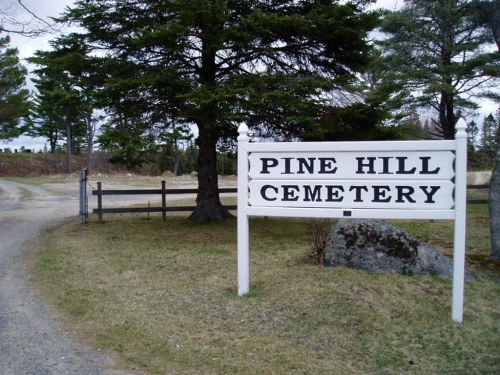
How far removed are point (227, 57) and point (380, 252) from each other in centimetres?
683

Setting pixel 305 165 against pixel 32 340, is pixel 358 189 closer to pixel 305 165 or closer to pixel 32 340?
pixel 305 165

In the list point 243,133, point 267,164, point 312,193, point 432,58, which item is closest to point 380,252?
point 312,193

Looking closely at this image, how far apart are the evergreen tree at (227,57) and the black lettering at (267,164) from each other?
3.50 meters

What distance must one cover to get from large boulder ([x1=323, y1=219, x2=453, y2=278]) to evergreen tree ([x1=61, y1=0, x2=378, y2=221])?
3.34 m

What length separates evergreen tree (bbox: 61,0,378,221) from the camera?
9547 mm

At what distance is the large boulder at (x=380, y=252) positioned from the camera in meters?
6.72

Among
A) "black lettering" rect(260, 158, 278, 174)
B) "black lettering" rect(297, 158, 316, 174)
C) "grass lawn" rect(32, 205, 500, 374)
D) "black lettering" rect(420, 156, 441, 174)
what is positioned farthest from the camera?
"black lettering" rect(260, 158, 278, 174)

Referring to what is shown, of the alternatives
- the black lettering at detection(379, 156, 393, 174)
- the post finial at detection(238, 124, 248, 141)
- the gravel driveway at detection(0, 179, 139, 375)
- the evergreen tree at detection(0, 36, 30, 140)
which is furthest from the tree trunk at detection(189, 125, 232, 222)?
the evergreen tree at detection(0, 36, 30, 140)

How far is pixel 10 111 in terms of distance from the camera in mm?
29906

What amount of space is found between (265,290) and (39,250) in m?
5.52

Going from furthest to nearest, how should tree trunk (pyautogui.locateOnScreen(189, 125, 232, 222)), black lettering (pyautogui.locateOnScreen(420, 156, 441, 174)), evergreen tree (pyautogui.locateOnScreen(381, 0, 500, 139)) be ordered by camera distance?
1. evergreen tree (pyautogui.locateOnScreen(381, 0, 500, 139))
2. tree trunk (pyautogui.locateOnScreen(189, 125, 232, 222))
3. black lettering (pyautogui.locateOnScreen(420, 156, 441, 174))

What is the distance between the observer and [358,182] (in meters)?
5.54

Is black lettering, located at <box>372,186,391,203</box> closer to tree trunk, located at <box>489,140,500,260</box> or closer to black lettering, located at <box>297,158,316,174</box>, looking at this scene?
black lettering, located at <box>297,158,316,174</box>

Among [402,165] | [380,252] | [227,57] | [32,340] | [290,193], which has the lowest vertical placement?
[32,340]
